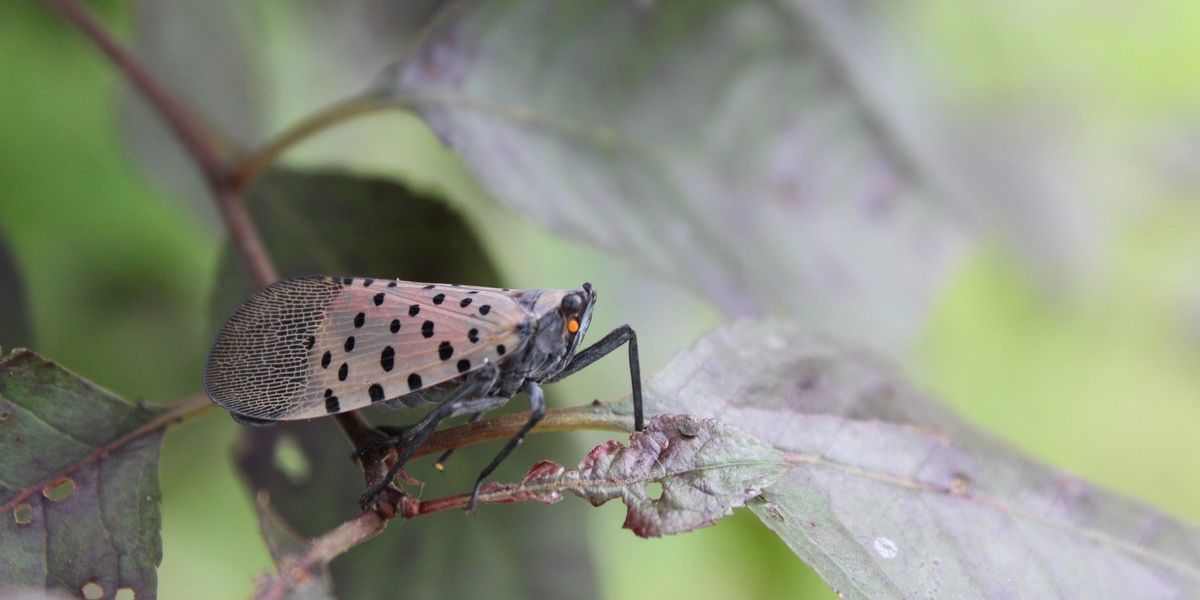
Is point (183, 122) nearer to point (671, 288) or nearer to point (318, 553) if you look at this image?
point (318, 553)

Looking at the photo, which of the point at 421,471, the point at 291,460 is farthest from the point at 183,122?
the point at 421,471

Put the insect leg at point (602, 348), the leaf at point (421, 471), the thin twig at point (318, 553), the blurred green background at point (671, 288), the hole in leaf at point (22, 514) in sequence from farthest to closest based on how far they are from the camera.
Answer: the blurred green background at point (671, 288) → the leaf at point (421, 471) → the insect leg at point (602, 348) → the hole in leaf at point (22, 514) → the thin twig at point (318, 553)

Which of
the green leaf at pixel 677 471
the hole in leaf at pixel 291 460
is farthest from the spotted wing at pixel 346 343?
the hole in leaf at pixel 291 460

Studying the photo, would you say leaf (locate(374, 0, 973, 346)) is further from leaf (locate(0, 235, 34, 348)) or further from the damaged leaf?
leaf (locate(0, 235, 34, 348))

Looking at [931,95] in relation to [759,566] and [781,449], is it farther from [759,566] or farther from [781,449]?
[781,449]

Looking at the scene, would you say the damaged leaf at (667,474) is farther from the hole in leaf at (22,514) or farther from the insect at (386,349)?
the hole in leaf at (22,514)

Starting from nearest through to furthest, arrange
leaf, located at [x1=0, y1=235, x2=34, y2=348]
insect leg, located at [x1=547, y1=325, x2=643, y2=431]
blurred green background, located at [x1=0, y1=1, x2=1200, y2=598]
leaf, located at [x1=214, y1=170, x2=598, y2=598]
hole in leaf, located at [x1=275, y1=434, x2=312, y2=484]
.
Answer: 1. leaf, located at [x1=0, y1=235, x2=34, y2=348]
2. insect leg, located at [x1=547, y1=325, x2=643, y2=431]
3. leaf, located at [x1=214, y1=170, x2=598, y2=598]
4. hole in leaf, located at [x1=275, y1=434, x2=312, y2=484]
5. blurred green background, located at [x1=0, y1=1, x2=1200, y2=598]

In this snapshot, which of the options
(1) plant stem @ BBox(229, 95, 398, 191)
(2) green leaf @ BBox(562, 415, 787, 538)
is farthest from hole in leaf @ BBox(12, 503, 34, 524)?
(1) plant stem @ BBox(229, 95, 398, 191)

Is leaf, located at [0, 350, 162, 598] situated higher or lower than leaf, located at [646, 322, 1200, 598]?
lower
